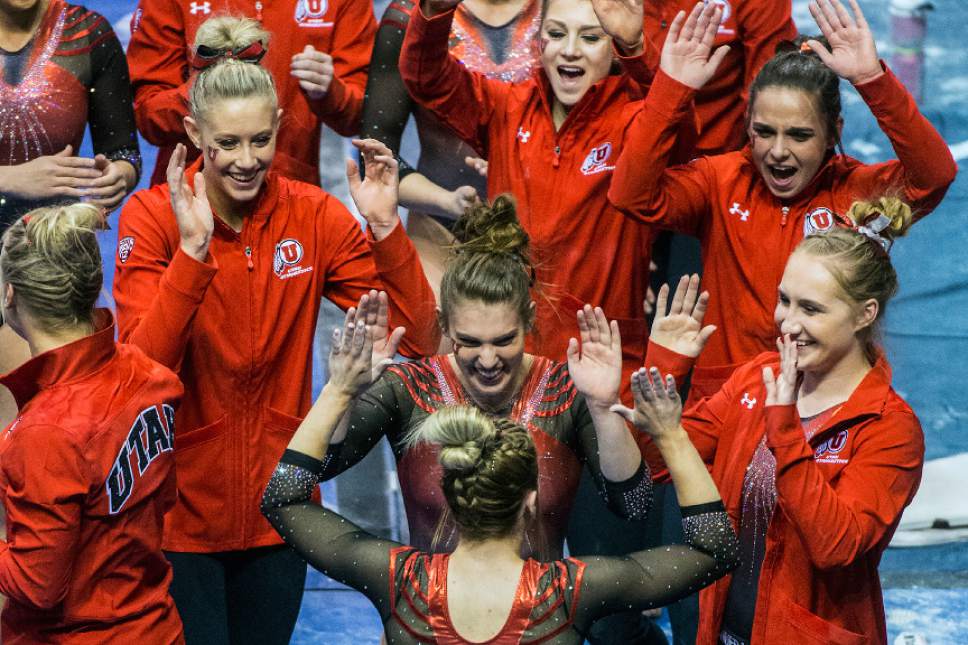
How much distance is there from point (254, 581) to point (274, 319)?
674 mm

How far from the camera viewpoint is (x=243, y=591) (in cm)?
377

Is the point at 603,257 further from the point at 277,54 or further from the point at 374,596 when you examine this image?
the point at 374,596

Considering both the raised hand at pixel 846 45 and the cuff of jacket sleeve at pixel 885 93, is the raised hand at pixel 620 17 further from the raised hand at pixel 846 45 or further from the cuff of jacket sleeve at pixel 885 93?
the cuff of jacket sleeve at pixel 885 93

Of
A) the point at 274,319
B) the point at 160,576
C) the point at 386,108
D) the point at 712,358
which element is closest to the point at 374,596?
the point at 160,576

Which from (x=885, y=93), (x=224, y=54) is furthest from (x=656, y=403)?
(x=224, y=54)

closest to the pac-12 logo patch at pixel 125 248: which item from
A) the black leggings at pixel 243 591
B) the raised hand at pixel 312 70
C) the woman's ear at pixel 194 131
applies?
the woman's ear at pixel 194 131

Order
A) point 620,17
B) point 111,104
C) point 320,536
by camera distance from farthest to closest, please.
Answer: point 111,104
point 620,17
point 320,536

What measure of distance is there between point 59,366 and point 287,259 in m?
0.88

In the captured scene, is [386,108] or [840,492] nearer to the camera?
[840,492]

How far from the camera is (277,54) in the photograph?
4531mm

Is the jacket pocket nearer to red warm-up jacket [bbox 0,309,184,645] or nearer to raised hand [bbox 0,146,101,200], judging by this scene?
red warm-up jacket [bbox 0,309,184,645]

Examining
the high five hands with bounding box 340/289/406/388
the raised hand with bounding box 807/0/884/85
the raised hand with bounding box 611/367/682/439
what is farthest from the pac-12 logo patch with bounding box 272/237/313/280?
the raised hand with bounding box 807/0/884/85

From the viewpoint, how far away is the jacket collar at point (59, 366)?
116 inches

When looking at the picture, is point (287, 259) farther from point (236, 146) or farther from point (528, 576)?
point (528, 576)
